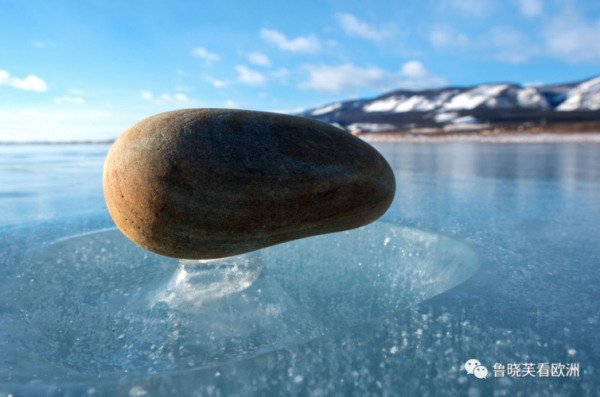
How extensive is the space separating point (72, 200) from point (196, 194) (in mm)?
4141

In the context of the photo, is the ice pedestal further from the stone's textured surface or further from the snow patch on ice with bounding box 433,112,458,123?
the snow patch on ice with bounding box 433,112,458,123

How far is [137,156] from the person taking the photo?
1.79 meters

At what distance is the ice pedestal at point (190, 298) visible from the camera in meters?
1.51

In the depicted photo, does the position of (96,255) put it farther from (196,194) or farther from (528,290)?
(528,290)

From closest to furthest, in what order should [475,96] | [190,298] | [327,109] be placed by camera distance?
[190,298] → [475,96] → [327,109]

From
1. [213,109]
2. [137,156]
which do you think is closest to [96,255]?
[137,156]

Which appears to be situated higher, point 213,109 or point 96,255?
point 213,109

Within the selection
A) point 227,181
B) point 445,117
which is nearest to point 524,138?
point 227,181

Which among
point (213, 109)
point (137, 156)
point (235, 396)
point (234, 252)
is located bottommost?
point (235, 396)

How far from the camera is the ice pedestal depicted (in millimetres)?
1512

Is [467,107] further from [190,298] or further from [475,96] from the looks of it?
[190,298]

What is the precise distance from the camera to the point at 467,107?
9775 centimetres

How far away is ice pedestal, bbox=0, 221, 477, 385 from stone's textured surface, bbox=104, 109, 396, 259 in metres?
0.30

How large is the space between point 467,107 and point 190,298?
358 feet
